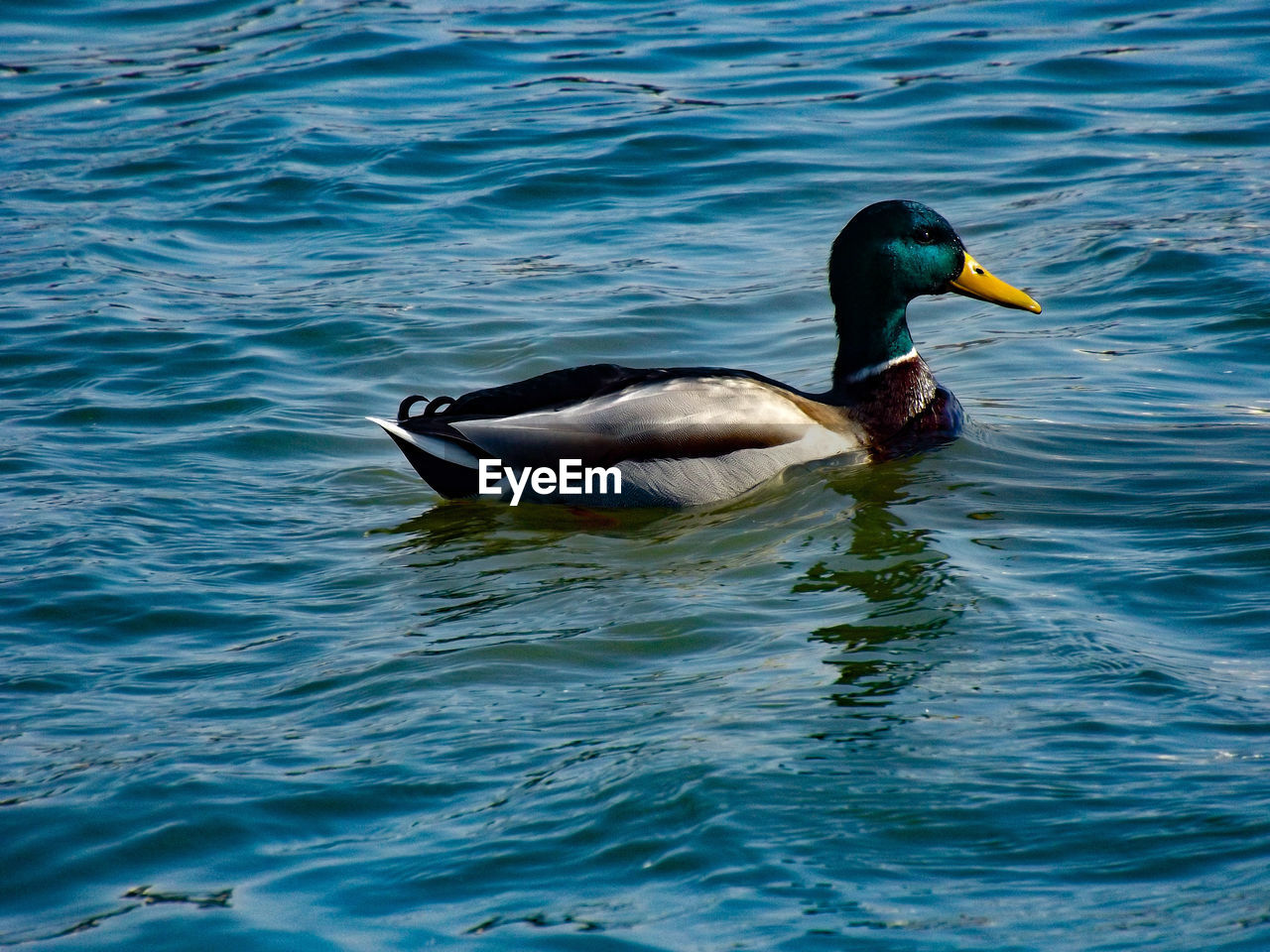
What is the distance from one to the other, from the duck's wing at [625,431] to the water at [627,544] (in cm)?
18

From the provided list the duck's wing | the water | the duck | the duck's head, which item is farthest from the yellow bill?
the duck's wing

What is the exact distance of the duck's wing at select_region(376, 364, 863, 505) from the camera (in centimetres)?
659

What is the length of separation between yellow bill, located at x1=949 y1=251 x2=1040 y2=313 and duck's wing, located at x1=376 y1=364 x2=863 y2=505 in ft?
4.56

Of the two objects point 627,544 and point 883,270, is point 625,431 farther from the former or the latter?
point 883,270

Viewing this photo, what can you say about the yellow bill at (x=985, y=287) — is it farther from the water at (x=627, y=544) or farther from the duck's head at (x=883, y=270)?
the water at (x=627, y=544)

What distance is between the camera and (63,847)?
4043 millimetres

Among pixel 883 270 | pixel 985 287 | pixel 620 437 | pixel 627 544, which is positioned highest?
pixel 883 270

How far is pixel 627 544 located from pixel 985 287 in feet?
8.04

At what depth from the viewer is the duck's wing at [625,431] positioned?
6.59 meters

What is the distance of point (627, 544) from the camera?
634 cm

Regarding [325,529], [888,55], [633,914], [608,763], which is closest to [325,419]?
[325,529]

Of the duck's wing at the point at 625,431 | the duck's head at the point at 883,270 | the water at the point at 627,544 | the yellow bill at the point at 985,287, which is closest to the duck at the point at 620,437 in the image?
the duck's wing at the point at 625,431

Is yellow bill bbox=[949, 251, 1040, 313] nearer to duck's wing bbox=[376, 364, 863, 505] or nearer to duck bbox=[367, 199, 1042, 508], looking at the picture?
duck bbox=[367, 199, 1042, 508]

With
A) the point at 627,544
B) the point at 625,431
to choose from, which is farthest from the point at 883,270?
the point at 627,544
